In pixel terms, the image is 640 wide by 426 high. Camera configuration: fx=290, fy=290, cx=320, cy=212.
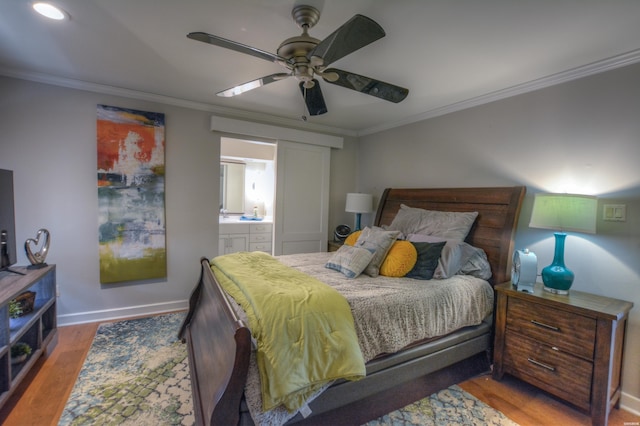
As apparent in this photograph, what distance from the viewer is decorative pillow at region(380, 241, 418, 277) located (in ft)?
7.87

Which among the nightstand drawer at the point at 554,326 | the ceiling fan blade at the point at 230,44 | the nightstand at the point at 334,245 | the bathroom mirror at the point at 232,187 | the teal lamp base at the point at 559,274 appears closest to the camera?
the ceiling fan blade at the point at 230,44

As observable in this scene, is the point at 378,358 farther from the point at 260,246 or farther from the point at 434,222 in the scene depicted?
the point at 260,246

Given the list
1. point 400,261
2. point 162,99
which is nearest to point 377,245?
point 400,261

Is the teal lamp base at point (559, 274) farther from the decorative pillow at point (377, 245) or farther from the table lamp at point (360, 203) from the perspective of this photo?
the table lamp at point (360, 203)

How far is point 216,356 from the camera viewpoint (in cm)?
157

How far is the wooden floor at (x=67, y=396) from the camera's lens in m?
1.76

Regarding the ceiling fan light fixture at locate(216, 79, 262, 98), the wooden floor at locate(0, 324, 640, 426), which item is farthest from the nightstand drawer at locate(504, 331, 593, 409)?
the ceiling fan light fixture at locate(216, 79, 262, 98)

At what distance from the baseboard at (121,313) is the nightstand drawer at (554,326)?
3.29 metres

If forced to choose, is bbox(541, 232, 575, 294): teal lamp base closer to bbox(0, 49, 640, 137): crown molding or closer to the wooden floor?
the wooden floor

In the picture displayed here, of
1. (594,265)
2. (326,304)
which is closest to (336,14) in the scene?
(326,304)

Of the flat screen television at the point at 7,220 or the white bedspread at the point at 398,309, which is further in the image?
the flat screen television at the point at 7,220

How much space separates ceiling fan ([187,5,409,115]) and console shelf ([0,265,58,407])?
6.21 ft

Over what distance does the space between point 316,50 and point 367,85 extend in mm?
574

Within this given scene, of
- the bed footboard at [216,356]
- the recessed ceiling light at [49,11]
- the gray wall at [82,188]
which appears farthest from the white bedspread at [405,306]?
the recessed ceiling light at [49,11]
